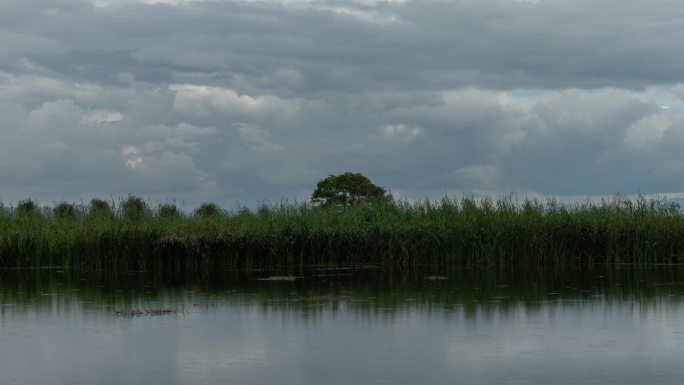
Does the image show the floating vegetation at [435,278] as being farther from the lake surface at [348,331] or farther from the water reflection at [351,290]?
the lake surface at [348,331]

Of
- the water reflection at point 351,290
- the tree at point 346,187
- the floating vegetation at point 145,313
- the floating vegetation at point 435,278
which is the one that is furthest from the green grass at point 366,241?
the tree at point 346,187

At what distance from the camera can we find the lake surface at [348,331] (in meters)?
9.92

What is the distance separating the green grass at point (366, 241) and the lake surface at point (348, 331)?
453cm

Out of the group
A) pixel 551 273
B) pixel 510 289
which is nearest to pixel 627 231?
pixel 551 273

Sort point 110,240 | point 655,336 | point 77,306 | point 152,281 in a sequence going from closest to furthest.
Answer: point 655,336 → point 77,306 → point 152,281 → point 110,240

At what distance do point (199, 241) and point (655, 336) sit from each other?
16083mm

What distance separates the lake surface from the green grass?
4.53m

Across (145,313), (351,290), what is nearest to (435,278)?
(351,290)

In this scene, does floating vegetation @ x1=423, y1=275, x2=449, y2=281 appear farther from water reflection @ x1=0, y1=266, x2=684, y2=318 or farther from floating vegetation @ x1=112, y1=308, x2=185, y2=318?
floating vegetation @ x1=112, y1=308, x2=185, y2=318

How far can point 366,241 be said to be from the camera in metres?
26.6

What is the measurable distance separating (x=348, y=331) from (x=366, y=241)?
13.6 metres

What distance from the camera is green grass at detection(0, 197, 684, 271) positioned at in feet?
86.3

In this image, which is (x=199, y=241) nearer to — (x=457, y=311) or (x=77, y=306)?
(x=77, y=306)

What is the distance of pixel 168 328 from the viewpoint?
13672 mm
